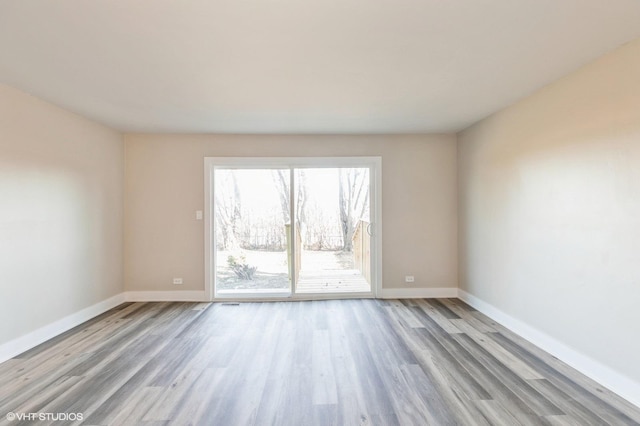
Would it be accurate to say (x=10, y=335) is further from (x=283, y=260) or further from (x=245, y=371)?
(x=283, y=260)

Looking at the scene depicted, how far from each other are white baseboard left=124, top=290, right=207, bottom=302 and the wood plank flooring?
Answer: 0.71 meters

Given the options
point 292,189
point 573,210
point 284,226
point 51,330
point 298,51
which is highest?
Result: point 298,51

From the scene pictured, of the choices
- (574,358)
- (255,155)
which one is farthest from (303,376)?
(255,155)

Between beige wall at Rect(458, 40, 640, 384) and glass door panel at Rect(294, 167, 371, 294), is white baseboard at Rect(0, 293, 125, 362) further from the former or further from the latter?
beige wall at Rect(458, 40, 640, 384)

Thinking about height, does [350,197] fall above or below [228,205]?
above

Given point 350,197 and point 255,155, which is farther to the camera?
point 350,197

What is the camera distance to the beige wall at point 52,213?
8.83ft

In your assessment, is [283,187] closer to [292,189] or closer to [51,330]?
[292,189]

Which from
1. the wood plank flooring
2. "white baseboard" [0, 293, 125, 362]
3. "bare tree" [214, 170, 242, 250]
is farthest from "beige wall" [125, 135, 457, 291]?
the wood plank flooring

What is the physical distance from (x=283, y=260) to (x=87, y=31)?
3.32 meters

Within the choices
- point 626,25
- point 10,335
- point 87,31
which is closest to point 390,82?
point 626,25

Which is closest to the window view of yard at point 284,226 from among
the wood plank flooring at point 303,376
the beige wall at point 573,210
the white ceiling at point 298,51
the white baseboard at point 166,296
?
the white baseboard at point 166,296

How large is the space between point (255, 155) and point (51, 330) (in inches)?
118

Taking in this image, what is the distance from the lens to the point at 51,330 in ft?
10.2
